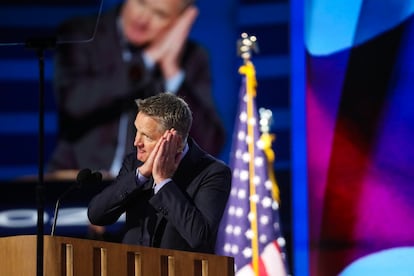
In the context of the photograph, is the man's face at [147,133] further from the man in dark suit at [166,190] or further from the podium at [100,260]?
the podium at [100,260]

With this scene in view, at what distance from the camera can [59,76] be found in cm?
718

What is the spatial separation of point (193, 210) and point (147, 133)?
0.97 ft

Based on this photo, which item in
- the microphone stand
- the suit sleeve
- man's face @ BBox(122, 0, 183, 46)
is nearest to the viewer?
the microphone stand

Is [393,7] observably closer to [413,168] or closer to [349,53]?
[349,53]

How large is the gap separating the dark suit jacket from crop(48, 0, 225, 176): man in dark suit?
3.39 meters

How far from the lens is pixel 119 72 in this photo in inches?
282

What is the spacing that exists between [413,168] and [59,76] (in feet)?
7.96

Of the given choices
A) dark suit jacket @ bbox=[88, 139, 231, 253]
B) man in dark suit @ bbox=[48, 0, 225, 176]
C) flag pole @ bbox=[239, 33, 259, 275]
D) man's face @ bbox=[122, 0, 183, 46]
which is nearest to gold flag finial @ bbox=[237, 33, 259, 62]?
flag pole @ bbox=[239, 33, 259, 275]

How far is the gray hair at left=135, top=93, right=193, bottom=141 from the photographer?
3500 mm

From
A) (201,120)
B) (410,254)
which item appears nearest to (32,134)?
(201,120)

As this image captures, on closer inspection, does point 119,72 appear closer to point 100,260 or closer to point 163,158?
point 163,158

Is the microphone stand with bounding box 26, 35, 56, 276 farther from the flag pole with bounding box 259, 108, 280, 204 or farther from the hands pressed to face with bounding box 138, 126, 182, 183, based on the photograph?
the flag pole with bounding box 259, 108, 280, 204

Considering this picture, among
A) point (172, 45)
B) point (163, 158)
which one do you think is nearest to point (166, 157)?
point (163, 158)

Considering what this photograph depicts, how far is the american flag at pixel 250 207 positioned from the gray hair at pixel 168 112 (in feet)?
10.6
